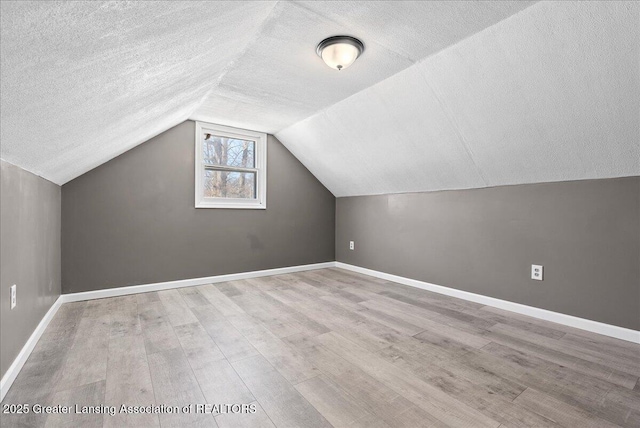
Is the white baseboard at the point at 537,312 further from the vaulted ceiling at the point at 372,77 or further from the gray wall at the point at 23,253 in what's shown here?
the gray wall at the point at 23,253

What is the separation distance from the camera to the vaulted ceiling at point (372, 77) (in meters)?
0.97

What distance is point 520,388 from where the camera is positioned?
1562mm

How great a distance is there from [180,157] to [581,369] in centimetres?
399

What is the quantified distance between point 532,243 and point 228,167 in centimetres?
346

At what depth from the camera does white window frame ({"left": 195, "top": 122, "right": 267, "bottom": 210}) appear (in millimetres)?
3752

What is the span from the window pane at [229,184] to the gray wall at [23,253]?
5.22ft

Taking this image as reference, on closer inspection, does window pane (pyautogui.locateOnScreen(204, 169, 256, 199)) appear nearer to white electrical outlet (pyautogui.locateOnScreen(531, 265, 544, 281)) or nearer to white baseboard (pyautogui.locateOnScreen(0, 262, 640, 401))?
white baseboard (pyautogui.locateOnScreen(0, 262, 640, 401))

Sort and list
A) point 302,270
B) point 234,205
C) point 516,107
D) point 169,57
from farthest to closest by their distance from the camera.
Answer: point 302,270
point 234,205
point 516,107
point 169,57

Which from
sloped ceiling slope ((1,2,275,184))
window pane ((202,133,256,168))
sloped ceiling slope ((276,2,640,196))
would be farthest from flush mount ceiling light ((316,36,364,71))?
window pane ((202,133,256,168))

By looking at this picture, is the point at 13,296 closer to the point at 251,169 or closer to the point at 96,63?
the point at 96,63

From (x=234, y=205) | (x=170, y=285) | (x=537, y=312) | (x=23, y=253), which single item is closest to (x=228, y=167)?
(x=234, y=205)

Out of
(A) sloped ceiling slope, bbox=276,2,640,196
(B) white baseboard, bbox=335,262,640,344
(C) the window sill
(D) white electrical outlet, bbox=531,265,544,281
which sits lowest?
(B) white baseboard, bbox=335,262,640,344

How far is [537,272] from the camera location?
2.65m

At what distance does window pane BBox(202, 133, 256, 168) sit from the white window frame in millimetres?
68
